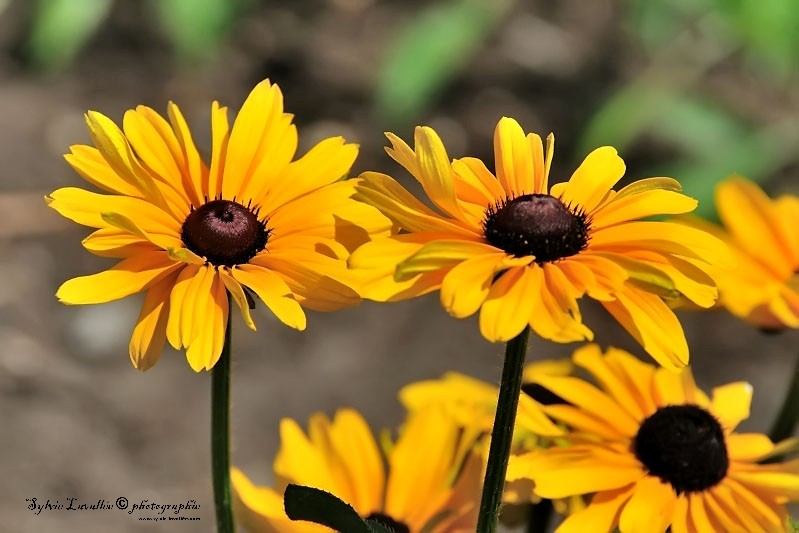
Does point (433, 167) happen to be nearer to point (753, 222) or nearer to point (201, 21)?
point (753, 222)

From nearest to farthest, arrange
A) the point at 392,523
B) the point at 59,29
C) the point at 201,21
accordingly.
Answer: the point at 392,523 < the point at 201,21 < the point at 59,29

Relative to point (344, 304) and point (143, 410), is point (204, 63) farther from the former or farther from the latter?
point (344, 304)

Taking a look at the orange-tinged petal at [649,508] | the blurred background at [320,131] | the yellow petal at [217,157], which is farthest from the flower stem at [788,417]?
the blurred background at [320,131]

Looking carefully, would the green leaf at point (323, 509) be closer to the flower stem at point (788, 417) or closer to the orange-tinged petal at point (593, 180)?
the orange-tinged petal at point (593, 180)

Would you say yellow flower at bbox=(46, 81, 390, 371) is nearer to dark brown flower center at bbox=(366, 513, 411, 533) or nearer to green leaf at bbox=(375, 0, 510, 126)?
dark brown flower center at bbox=(366, 513, 411, 533)

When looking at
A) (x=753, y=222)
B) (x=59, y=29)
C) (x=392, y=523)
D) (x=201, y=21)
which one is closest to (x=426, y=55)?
(x=201, y=21)

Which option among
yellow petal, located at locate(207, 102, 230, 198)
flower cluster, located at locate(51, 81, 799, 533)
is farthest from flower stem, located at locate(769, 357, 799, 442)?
yellow petal, located at locate(207, 102, 230, 198)
